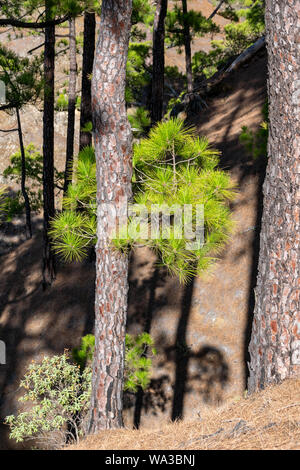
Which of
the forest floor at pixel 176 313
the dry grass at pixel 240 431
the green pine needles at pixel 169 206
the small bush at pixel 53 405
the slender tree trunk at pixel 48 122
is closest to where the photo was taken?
the dry grass at pixel 240 431

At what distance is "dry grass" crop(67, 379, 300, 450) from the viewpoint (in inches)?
106

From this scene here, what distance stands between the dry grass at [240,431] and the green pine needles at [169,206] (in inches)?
50.4

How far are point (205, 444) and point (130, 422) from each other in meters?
4.50

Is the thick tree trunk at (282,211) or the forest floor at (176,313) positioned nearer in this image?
the thick tree trunk at (282,211)

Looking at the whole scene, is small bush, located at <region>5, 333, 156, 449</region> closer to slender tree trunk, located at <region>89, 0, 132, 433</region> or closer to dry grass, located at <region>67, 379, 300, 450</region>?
slender tree trunk, located at <region>89, 0, 132, 433</region>

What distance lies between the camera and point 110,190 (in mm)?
4168

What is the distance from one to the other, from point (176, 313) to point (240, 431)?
5.00 m

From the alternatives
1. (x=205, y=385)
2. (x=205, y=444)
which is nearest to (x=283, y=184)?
(x=205, y=444)

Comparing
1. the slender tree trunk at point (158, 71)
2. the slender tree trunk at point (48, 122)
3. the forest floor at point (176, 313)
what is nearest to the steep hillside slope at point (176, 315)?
the forest floor at point (176, 313)

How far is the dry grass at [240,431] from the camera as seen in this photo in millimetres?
2701

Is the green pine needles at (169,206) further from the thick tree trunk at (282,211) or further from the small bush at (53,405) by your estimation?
the small bush at (53,405)
